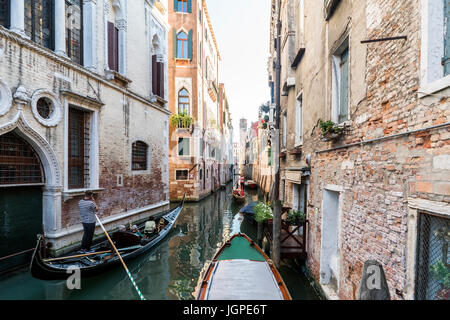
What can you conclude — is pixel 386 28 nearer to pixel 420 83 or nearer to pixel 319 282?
pixel 420 83

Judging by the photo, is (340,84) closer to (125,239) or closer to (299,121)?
(299,121)

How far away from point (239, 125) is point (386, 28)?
193ft

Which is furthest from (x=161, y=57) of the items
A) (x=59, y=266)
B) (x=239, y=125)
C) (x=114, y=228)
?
(x=239, y=125)

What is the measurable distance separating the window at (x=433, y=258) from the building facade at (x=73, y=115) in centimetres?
606

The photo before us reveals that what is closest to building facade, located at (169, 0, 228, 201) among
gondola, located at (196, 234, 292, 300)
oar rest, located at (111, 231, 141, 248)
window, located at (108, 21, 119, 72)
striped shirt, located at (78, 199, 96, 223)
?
window, located at (108, 21, 119, 72)

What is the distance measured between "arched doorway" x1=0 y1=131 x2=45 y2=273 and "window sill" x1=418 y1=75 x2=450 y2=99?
616 centimetres

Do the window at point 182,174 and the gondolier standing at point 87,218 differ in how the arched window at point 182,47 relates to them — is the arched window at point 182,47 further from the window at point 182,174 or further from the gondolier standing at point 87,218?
the gondolier standing at point 87,218

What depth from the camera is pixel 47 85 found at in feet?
16.6

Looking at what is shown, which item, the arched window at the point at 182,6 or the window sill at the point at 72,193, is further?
the arched window at the point at 182,6

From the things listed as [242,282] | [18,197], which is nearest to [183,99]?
[18,197]

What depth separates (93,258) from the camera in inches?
199

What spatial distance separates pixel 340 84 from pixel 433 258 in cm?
291

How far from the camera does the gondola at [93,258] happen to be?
402cm

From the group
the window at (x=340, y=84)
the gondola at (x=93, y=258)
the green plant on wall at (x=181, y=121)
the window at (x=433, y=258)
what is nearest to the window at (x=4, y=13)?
the gondola at (x=93, y=258)
